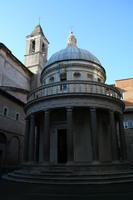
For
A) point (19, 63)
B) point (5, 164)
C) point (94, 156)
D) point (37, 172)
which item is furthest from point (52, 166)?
point (19, 63)

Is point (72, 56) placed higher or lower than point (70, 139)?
higher

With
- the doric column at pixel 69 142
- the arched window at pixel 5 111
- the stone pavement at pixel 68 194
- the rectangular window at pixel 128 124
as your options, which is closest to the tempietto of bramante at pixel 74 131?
the doric column at pixel 69 142

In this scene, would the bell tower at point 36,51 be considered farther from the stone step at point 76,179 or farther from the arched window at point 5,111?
the stone step at point 76,179

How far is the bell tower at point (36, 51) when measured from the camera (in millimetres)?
45294

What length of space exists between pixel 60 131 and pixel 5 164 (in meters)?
11.1

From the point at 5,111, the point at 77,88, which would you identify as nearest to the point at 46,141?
the point at 77,88

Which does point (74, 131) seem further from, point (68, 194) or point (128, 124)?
point (128, 124)

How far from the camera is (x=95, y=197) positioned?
279 inches

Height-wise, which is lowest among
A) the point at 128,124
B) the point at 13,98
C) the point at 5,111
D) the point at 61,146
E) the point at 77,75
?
the point at 61,146

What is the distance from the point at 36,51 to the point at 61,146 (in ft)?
127

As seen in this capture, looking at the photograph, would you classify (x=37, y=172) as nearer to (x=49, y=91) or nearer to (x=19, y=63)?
(x=49, y=91)

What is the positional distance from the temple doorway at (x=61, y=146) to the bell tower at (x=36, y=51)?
29929 mm

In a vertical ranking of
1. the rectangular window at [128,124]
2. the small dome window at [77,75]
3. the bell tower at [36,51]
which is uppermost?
the bell tower at [36,51]

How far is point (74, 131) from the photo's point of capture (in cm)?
1381
